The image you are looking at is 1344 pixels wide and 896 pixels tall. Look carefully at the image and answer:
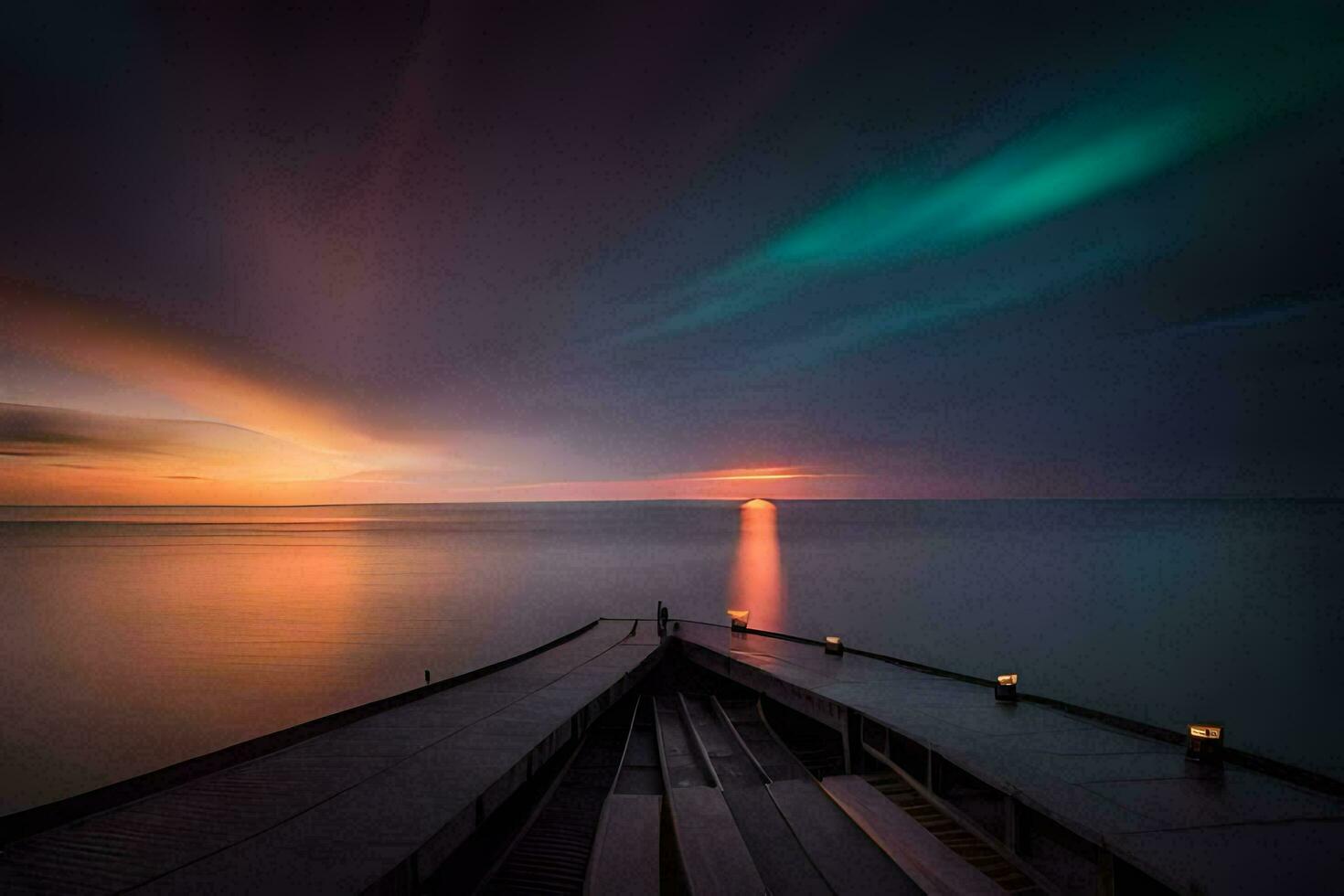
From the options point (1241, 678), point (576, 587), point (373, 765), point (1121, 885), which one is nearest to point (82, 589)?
point (576, 587)

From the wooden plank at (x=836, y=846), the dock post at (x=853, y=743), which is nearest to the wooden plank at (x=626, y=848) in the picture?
the wooden plank at (x=836, y=846)

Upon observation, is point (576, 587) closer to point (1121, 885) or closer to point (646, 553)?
point (646, 553)

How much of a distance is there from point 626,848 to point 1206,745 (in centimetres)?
710

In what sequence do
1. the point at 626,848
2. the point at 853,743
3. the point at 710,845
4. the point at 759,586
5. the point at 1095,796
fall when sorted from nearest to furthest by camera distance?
the point at 1095,796 < the point at 710,845 < the point at 626,848 < the point at 853,743 < the point at 759,586

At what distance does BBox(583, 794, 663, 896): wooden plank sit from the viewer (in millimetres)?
5816

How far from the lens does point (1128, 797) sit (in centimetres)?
623

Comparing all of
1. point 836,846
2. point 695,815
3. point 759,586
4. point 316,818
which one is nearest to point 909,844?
point 836,846

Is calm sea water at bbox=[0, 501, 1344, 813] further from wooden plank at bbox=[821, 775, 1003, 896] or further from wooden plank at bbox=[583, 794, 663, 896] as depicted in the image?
wooden plank at bbox=[821, 775, 1003, 896]

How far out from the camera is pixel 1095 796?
619 centimetres

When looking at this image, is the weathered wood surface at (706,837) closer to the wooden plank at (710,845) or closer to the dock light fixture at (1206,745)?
the wooden plank at (710,845)

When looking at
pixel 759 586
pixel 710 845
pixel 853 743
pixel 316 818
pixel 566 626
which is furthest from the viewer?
pixel 759 586

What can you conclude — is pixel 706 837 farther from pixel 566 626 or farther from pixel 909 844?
pixel 566 626

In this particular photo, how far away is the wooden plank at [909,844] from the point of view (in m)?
5.58

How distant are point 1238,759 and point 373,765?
10680mm
